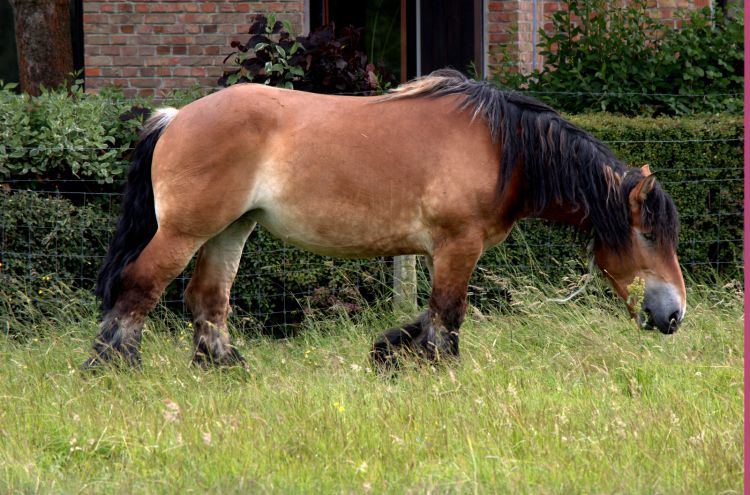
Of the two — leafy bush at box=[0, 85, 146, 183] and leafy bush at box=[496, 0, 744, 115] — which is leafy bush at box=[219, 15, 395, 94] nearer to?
leafy bush at box=[0, 85, 146, 183]

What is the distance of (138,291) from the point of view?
596 cm

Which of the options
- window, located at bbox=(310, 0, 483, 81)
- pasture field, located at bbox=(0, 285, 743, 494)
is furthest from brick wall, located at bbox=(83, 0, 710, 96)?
pasture field, located at bbox=(0, 285, 743, 494)

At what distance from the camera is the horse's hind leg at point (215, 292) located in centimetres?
623

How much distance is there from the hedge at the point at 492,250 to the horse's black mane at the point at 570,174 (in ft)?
4.47

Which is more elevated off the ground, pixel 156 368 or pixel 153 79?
pixel 153 79

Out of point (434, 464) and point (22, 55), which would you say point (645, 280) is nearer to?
point (434, 464)

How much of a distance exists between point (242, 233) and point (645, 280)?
2084mm

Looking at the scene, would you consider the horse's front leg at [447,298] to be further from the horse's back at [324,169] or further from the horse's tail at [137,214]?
the horse's tail at [137,214]

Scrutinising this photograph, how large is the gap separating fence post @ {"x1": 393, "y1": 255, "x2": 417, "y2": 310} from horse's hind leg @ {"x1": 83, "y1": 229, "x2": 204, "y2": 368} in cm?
195

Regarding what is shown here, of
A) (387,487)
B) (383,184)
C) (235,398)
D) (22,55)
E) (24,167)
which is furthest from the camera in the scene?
(22,55)

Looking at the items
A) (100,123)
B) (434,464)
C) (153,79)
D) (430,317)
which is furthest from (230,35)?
(434,464)

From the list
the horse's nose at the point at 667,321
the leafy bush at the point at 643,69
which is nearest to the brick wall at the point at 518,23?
the leafy bush at the point at 643,69

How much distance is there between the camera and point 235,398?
5352mm

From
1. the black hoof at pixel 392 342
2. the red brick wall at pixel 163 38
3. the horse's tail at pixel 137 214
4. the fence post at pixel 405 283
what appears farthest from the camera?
the red brick wall at pixel 163 38
